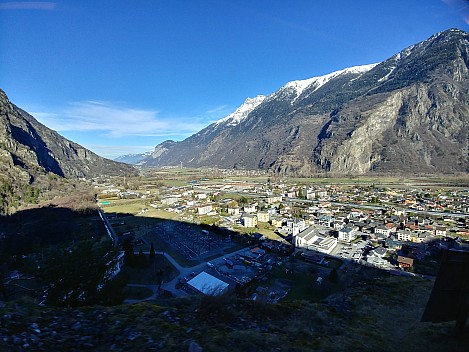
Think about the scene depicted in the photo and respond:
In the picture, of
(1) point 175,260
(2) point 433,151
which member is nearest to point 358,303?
(1) point 175,260

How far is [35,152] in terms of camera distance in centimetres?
5047

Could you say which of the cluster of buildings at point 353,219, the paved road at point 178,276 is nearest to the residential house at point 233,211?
the cluster of buildings at point 353,219

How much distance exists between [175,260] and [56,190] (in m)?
27.4

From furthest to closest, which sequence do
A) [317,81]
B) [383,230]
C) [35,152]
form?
[317,81] < [35,152] < [383,230]

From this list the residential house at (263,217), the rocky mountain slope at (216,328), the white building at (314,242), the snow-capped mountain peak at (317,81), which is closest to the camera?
the rocky mountain slope at (216,328)

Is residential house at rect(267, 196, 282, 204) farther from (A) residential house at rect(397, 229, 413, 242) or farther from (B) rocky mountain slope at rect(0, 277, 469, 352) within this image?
(B) rocky mountain slope at rect(0, 277, 469, 352)

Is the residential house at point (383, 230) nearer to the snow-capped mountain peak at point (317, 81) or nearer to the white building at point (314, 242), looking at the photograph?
the white building at point (314, 242)

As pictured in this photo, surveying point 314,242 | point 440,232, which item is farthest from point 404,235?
point 314,242

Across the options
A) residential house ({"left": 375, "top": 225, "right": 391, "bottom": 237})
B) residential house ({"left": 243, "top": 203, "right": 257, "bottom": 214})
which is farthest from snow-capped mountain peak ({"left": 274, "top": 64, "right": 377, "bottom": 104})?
residential house ({"left": 375, "top": 225, "right": 391, "bottom": 237})

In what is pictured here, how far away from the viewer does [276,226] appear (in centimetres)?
2462

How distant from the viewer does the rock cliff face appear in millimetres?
33031

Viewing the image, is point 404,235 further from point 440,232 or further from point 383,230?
point 440,232

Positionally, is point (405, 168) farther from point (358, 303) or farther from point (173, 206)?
point (358, 303)

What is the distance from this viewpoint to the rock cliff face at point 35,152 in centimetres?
3303
